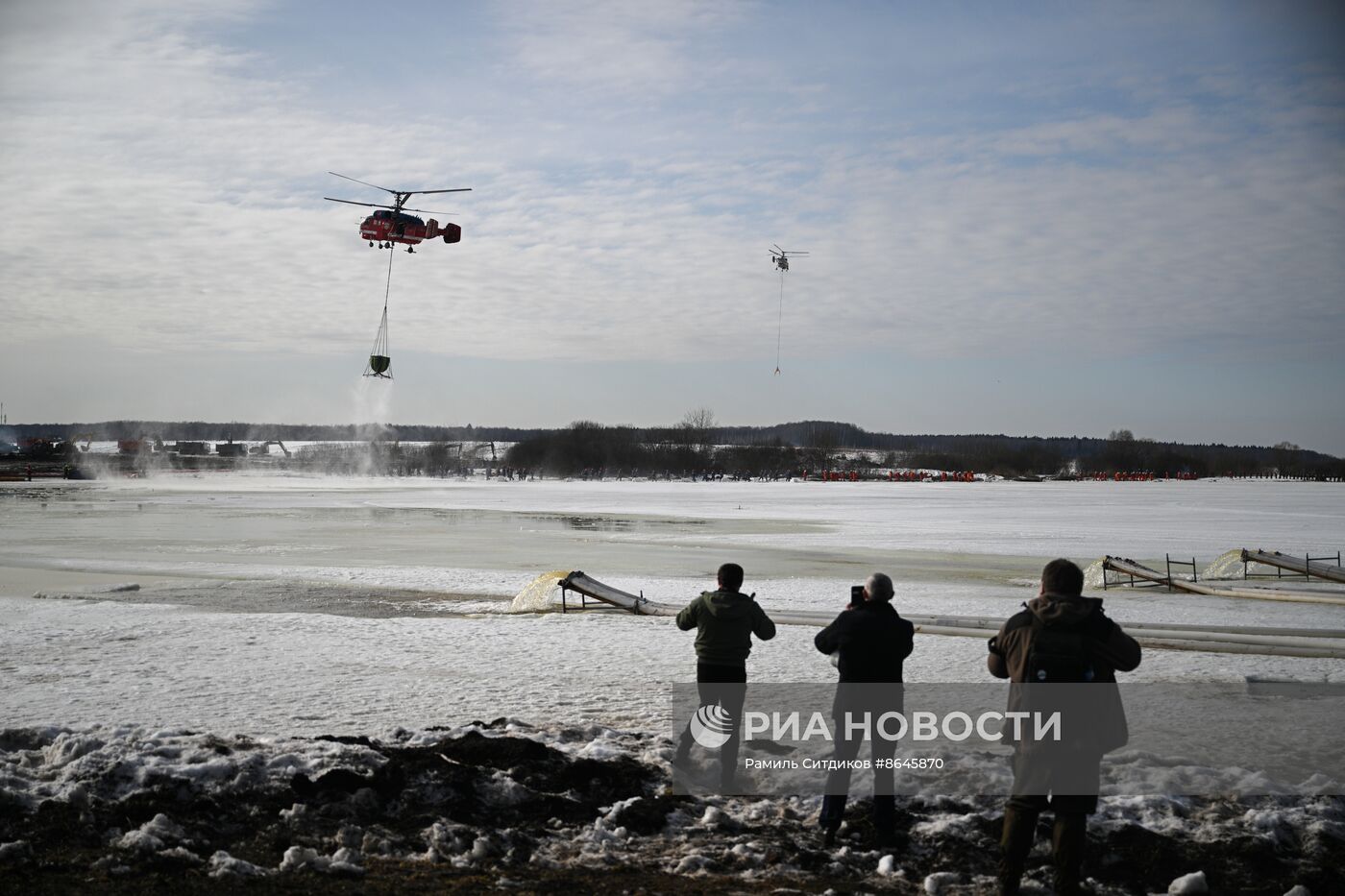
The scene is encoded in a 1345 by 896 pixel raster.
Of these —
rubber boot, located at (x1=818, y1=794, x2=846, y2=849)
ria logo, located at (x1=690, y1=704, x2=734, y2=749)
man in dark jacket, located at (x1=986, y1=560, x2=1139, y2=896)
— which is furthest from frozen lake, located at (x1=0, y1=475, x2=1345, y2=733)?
man in dark jacket, located at (x1=986, y1=560, x2=1139, y2=896)

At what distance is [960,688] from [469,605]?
32.2 feet

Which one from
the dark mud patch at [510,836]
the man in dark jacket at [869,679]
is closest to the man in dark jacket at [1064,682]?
the dark mud patch at [510,836]

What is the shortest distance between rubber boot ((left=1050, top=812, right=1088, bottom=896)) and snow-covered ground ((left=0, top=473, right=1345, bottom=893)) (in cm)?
74

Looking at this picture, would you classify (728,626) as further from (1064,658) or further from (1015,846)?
(1064,658)

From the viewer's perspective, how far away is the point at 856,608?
679 centimetres

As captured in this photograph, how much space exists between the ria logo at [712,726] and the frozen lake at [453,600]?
130 centimetres

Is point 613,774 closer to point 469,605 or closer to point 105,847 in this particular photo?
point 105,847

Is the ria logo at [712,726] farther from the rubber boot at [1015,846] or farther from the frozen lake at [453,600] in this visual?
the rubber boot at [1015,846]

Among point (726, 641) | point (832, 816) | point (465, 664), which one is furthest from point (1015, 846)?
point (465, 664)

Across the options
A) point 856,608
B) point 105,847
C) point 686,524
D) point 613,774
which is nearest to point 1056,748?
point 856,608

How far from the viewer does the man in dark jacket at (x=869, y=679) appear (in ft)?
21.8

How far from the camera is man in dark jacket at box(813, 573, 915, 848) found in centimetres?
664

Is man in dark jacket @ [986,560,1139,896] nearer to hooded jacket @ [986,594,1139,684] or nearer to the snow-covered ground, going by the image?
hooded jacket @ [986,594,1139,684]

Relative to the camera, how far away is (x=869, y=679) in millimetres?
6668
